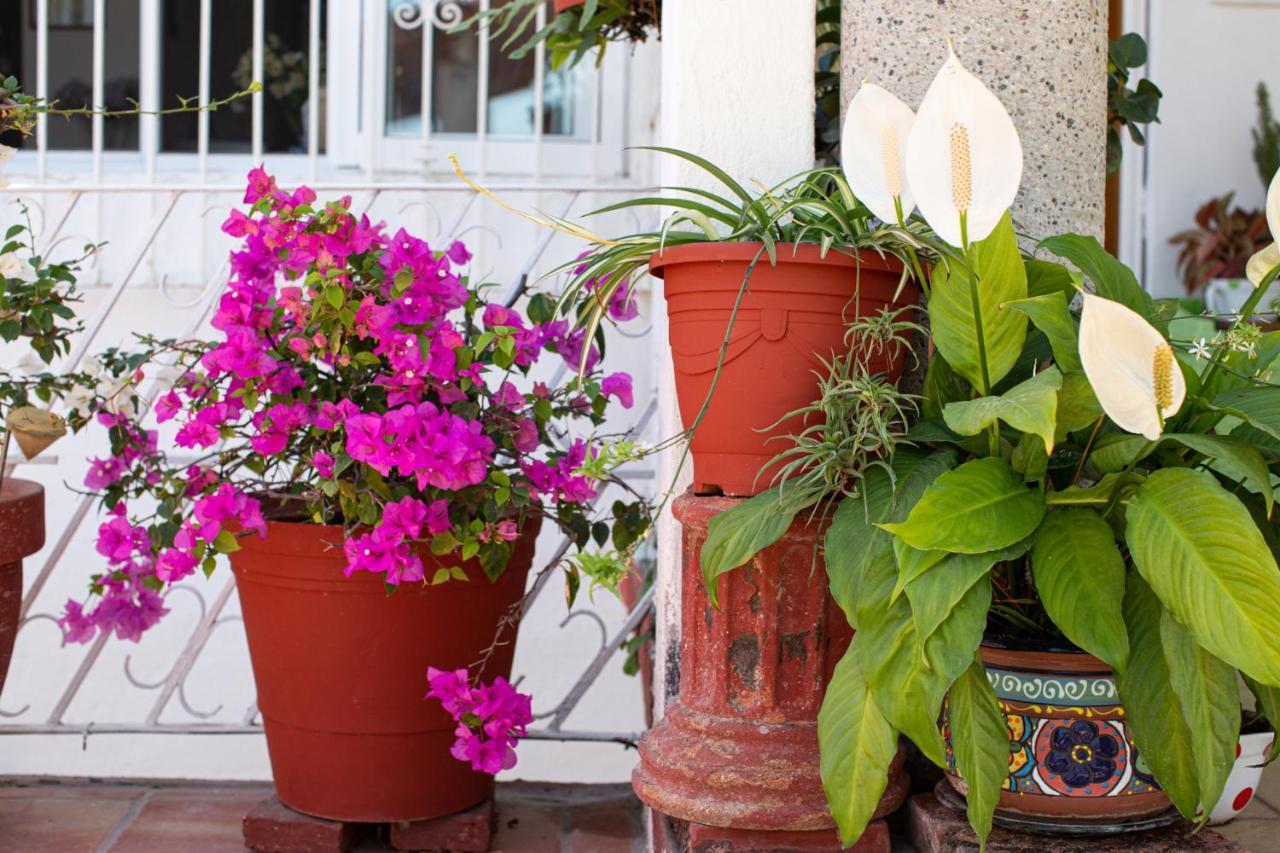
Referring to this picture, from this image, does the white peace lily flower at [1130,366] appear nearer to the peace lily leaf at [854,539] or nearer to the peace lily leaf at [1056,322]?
the peace lily leaf at [1056,322]

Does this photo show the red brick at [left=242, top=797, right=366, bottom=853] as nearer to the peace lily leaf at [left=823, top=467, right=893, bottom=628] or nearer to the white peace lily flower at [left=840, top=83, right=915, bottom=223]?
the peace lily leaf at [left=823, top=467, right=893, bottom=628]

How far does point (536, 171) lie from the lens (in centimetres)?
394

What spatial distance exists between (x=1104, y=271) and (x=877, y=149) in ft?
1.06

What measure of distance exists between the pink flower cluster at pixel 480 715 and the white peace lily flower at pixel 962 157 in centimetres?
102

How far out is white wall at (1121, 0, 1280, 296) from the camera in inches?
174

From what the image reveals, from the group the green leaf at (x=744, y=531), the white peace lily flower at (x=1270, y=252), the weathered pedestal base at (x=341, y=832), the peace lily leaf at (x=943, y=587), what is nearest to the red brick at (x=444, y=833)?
the weathered pedestal base at (x=341, y=832)

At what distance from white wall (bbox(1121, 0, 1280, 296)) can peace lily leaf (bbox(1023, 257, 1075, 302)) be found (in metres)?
3.18

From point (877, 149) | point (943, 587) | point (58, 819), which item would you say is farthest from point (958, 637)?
point (58, 819)

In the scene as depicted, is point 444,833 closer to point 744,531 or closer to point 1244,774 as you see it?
point 744,531

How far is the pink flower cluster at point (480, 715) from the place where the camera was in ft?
6.22

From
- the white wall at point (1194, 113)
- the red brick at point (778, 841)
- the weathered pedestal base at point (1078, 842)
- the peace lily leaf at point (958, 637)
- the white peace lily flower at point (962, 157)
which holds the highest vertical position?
the white wall at point (1194, 113)

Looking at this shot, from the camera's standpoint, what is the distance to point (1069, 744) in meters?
1.46

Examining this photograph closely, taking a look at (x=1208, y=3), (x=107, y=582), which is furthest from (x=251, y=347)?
(x=1208, y=3)

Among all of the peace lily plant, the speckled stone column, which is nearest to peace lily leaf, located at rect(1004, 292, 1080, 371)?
the peace lily plant
